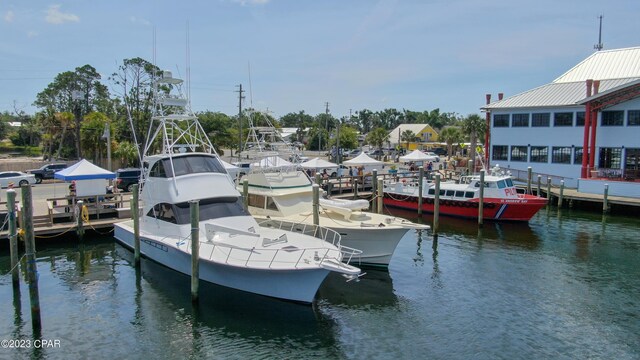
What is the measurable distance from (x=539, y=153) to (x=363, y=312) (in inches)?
1260

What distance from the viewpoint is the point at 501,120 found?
43875mm

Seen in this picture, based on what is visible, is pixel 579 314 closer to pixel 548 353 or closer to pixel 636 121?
pixel 548 353

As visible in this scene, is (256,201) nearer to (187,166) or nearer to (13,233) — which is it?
(187,166)

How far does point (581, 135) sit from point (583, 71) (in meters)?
11.7

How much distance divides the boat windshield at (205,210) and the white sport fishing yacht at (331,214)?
2933 millimetres

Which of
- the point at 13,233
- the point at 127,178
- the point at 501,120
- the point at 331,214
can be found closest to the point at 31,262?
the point at 13,233

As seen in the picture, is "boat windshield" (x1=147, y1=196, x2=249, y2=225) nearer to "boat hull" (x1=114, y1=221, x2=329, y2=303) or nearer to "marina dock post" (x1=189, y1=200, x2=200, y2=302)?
"boat hull" (x1=114, y1=221, x2=329, y2=303)

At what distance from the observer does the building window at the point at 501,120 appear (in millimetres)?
43500

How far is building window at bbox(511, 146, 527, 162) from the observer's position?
42312 mm

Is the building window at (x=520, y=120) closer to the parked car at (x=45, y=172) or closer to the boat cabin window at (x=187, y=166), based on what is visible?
the boat cabin window at (x=187, y=166)

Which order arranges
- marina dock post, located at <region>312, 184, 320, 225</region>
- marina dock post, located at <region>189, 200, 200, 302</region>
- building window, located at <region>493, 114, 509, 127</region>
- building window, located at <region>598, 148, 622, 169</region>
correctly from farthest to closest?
1. building window, located at <region>493, 114, 509, 127</region>
2. building window, located at <region>598, 148, 622, 169</region>
3. marina dock post, located at <region>312, 184, 320, 225</region>
4. marina dock post, located at <region>189, 200, 200, 302</region>

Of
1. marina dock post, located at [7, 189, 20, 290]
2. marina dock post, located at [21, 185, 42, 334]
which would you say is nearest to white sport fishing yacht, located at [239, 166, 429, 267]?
marina dock post, located at [7, 189, 20, 290]

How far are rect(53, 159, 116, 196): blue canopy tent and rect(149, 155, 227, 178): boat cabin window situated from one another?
5.86 metres

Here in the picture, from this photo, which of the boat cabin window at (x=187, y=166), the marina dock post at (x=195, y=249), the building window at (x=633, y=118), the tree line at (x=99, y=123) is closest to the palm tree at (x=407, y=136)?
the tree line at (x=99, y=123)
